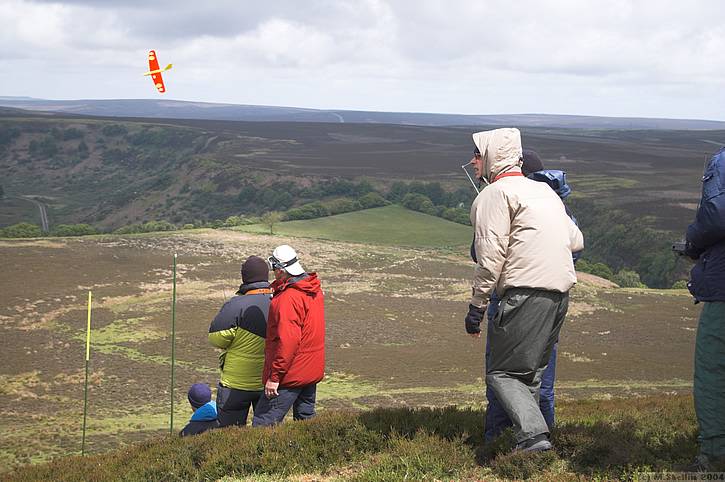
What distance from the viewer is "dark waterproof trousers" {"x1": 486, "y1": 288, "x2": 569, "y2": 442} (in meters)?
5.95

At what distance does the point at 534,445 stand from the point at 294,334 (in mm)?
2552

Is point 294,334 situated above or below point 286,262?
below

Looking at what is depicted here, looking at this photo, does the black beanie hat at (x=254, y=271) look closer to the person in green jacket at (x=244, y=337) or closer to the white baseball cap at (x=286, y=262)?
the person in green jacket at (x=244, y=337)

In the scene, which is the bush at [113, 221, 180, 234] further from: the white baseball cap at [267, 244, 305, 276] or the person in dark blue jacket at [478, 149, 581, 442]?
the person in dark blue jacket at [478, 149, 581, 442]

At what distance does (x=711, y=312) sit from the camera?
5.73m

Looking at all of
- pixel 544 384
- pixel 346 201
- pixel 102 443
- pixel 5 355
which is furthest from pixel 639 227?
pixel 544 384

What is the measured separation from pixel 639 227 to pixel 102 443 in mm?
76962

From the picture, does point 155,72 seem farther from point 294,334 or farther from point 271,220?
point 271,220

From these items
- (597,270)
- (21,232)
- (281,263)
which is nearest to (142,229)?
(21,232)

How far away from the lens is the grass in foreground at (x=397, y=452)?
624 cm

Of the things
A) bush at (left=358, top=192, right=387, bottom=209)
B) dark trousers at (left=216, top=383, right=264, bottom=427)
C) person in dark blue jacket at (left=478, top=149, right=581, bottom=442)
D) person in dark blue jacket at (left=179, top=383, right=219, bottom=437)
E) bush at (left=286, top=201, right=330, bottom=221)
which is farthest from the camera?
bush at (left=358, top=192, right=387, bottom=209)

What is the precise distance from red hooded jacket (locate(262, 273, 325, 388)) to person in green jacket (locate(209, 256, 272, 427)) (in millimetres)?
409

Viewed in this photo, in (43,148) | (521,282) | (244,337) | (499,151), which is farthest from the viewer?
(43,148)

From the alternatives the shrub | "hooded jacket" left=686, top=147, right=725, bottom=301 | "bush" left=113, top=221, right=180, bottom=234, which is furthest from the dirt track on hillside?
"bush" left=113, top=221, right=180, bottom=234
